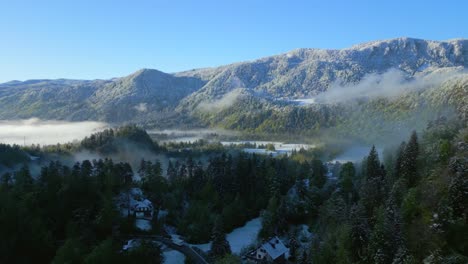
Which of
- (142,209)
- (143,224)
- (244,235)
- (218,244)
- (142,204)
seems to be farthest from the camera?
(142,204)

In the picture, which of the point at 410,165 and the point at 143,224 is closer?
the point at 410,165

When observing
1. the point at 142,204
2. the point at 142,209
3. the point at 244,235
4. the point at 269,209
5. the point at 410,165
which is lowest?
the point at 244,235

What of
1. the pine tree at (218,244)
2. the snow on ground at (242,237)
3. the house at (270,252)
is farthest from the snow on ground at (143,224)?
the house at (270,252)

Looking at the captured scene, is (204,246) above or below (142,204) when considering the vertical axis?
below

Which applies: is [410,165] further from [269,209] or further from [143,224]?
[143,224]

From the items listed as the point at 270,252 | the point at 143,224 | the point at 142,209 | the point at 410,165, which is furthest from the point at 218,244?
the point at 410,165

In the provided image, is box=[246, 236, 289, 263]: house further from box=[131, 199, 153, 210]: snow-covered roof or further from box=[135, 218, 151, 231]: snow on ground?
box=[131, 199, 153, 210]: snow-covered roof
